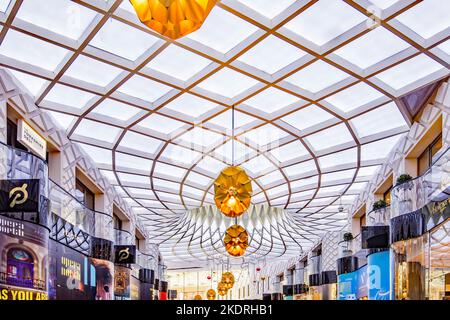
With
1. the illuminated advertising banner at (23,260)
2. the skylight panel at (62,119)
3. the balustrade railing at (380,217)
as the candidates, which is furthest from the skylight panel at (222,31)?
the balustrade railing at (380,217)

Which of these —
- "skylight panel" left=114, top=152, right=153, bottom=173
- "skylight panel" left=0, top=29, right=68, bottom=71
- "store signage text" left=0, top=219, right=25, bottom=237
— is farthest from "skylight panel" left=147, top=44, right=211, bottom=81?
"skylight panel" left=114, top=152, right=153, bottom=173

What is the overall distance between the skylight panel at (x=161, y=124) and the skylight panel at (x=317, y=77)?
4428 millimetres

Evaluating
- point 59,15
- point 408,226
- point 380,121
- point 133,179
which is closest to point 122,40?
point 59,15

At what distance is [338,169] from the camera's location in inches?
787

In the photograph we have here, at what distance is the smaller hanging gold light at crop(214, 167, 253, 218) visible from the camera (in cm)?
1087

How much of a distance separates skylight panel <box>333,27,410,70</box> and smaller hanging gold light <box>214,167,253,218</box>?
12.7 ft

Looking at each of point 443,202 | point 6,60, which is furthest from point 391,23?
point 6,60

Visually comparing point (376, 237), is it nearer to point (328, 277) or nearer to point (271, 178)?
point (271, 178)

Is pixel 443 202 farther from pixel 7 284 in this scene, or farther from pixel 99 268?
pixel 99 268

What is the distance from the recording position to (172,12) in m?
3.97

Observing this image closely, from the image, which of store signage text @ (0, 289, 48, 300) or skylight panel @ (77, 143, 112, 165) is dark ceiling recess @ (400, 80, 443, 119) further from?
store signage text @ (0, 289, 48, 300)

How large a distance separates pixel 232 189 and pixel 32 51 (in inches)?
225

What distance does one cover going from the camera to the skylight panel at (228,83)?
1355 centimetres
